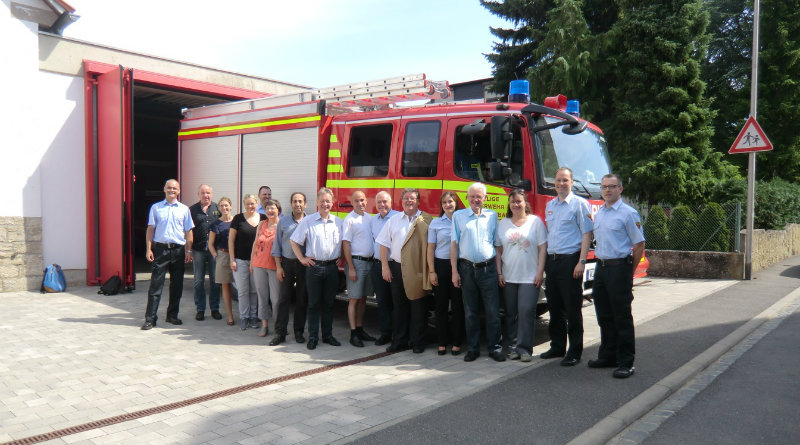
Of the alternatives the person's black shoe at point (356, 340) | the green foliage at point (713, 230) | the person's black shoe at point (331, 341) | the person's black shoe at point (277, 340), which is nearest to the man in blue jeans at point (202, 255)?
the person's black shoe at point (277, 340)

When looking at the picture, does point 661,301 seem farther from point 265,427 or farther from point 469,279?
point 265,427

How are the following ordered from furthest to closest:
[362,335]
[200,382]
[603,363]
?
[362,335], [603,363], [200,382]

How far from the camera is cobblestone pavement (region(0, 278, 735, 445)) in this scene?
4.15 metres

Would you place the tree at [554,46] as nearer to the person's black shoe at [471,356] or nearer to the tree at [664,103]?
the tree at [664,103]

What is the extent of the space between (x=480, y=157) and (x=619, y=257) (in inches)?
77.8

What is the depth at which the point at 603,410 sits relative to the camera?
455 cm

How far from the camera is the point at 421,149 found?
714 cm

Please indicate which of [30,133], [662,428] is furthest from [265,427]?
[30,133]

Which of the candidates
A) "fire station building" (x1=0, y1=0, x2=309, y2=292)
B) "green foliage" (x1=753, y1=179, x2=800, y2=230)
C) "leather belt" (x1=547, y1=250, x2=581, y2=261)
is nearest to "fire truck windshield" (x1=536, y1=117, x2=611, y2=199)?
"leather belt" (x1=547, y1=250, x2=581, y2=261)

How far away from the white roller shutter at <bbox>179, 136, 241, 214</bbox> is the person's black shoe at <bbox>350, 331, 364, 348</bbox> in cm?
340

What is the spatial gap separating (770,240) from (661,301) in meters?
6.59

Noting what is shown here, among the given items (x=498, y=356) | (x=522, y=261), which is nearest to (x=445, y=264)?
(x=522, y=261)

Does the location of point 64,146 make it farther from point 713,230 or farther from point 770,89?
point 770,89

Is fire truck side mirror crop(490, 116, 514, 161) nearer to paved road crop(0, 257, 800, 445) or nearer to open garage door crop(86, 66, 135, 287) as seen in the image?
paved road crop(0, 257, 800, 445)
